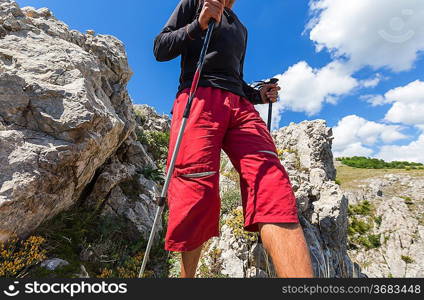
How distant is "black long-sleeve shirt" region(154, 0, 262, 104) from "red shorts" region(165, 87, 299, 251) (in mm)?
239

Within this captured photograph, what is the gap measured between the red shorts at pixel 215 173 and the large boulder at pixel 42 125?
296cm

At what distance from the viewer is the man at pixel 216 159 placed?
2090 mm

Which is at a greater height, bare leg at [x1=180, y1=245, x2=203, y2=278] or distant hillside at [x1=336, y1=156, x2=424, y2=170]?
distant hillside at [x1=336, y1=156, x2=424, y2=170]

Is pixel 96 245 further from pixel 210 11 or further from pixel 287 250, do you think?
pixel 210 11

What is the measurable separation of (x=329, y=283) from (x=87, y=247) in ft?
15.6

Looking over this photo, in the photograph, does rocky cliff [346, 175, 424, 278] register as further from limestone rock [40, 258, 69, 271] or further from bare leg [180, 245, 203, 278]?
bare leg [180, 245, 203, 278]

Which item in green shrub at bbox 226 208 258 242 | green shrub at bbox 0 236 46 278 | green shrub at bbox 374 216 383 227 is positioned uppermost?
green shrub at bbox 226 208 258 242

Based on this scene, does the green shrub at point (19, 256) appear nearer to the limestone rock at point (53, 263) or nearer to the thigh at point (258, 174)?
the limestone rock at point (53, 263)

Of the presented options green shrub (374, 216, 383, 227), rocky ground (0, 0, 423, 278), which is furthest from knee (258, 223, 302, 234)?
green shrub (374, 216, 383, 227)

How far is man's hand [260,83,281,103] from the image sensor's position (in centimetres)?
369

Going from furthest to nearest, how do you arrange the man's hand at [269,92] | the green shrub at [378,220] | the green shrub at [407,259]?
the green shrub at [378,220], the green shrub at [407,259], the man's hand at [269,92]

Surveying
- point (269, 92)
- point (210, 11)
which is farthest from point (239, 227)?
point (210, 11)

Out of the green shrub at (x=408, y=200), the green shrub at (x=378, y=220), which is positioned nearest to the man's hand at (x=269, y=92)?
the green shrub at (x=378, y=220)

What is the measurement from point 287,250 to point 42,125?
4869mm
